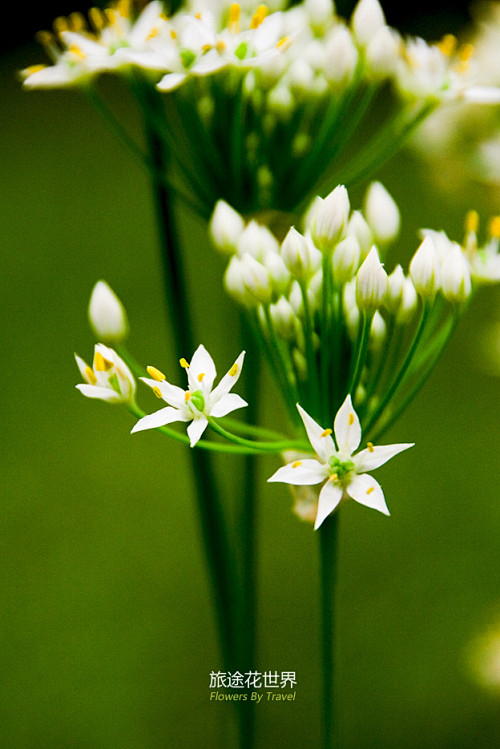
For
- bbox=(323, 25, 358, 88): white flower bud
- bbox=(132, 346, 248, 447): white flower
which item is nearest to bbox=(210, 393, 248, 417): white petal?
bbox=(132, 346, 248, 447): white flower

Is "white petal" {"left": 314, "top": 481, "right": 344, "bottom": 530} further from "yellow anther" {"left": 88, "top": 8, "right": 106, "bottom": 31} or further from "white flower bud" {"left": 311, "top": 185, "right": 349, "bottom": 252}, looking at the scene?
"yellow anther" {"left": 88, "top": 8, "right": 106, "bottom": 31}

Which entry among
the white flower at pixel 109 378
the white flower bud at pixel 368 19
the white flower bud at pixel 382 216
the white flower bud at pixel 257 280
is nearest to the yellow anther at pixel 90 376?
the white flower at pixel 109 378

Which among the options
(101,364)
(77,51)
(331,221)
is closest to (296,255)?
(331,221)

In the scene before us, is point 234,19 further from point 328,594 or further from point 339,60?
point 328,594

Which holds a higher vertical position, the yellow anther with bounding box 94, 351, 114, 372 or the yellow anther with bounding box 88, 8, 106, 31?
the yellow anther with bounding box 88, 8, 106, 31

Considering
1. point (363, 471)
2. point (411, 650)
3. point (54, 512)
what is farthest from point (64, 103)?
point (363, 471)

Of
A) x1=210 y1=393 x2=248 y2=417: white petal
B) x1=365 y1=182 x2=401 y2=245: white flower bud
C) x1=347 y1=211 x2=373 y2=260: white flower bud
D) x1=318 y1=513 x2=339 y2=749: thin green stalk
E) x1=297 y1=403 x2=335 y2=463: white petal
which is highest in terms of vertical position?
x1=365 y1=182 x2=401 y2=245: white flower bud

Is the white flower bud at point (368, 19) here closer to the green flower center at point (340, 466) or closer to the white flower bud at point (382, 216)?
the white flower bud at point (382, 216)

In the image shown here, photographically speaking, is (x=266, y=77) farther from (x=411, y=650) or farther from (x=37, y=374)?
(x=37, y=374)
